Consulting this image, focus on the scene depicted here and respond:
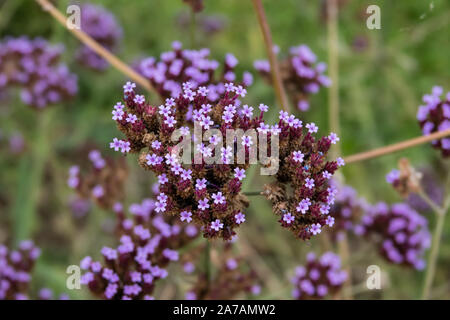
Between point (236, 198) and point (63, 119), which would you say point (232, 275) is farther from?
point (63, 119)

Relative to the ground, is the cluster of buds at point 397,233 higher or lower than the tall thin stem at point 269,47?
lower

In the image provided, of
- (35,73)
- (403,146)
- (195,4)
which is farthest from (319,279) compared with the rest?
(35,73)

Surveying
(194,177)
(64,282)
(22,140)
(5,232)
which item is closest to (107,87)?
(22,140)

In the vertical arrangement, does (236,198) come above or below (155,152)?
below

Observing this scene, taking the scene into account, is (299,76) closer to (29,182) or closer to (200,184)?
(200,184)

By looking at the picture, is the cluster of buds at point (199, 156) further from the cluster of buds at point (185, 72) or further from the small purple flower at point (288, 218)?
the cluster of buds at point (185, 72)

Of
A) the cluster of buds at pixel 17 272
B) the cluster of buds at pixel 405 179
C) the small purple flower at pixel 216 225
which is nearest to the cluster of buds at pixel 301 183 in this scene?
the small purple flower at pixel 216 225
